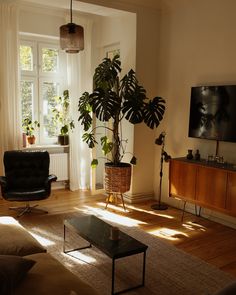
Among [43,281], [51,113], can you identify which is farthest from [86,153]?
[43,281]

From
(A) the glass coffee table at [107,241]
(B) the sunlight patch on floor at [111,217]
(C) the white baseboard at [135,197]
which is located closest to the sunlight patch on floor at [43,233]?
(A) the glass coffee table at [107,241]

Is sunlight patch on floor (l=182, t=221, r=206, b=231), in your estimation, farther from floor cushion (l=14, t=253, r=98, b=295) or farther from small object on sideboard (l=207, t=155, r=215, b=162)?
floor cushion (l=14, t=253, r=98, b=295)

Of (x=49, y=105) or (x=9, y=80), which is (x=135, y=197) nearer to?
(x=49, y=105)

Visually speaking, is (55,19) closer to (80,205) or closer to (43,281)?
(80,205)

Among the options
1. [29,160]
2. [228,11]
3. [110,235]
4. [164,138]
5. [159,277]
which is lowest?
[159,277]

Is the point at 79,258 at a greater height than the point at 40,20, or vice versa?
the point at 40,20

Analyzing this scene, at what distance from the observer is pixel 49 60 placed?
5723 mm

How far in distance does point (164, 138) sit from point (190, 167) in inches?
40.3

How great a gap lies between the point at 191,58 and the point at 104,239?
117 inches

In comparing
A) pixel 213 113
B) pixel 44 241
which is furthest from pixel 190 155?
pixel 44 241

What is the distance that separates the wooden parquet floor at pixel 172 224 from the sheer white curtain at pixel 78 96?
37cm

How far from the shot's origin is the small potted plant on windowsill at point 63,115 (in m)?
5.70

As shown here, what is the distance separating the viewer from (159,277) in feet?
9.38

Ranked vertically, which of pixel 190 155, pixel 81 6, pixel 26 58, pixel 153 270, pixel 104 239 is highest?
pixel 81 6
